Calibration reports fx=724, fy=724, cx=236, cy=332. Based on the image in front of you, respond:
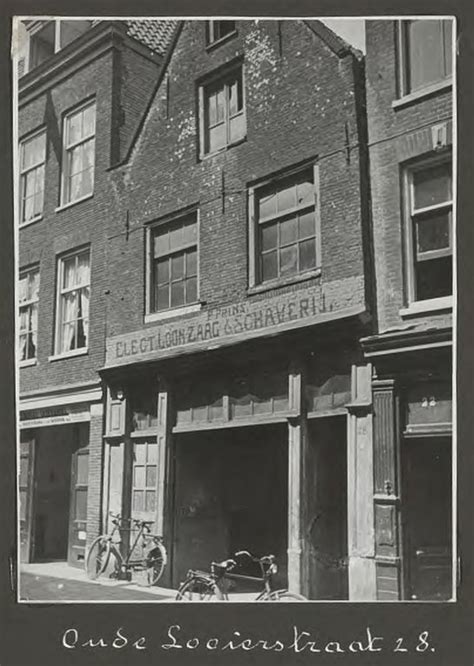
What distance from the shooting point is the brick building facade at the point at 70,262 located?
386 inches

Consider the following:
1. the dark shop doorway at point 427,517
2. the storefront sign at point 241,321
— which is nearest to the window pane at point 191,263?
the storefront sign at point 241,321

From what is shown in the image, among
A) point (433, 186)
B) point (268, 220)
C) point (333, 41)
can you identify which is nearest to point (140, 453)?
point (268, 220)

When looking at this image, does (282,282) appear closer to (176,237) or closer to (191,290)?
(191,290)

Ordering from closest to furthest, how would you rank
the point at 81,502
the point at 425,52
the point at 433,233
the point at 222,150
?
the point at 425,52 < the point at 433,233 < the point at 81,502 < the point at 222,150

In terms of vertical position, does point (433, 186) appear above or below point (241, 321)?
above

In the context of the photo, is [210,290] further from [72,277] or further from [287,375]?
[72,277]

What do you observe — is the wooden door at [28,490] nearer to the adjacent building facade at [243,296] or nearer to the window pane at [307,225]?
the adjacent building facade at [243,296]

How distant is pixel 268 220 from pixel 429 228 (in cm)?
267

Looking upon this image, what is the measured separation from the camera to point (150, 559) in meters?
9.70

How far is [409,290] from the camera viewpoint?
788 cm

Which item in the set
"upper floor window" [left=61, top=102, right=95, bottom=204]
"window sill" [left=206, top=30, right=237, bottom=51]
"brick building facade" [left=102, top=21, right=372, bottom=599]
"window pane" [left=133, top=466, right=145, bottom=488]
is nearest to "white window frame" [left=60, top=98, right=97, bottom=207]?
"upper floor window" [left=61, top=102, right=95, bottom=204]

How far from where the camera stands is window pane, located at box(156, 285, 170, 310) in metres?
10.7

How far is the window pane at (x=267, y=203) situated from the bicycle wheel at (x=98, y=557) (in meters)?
4.88
